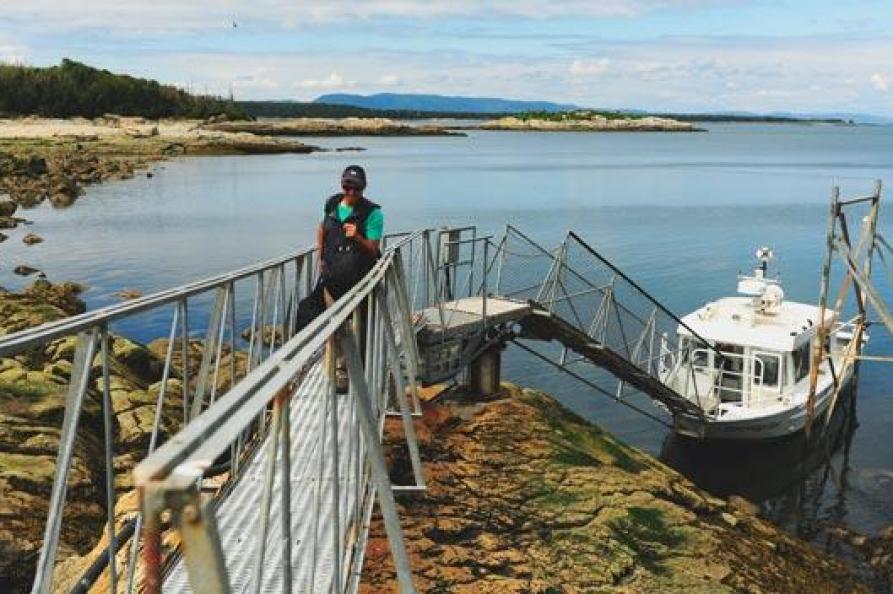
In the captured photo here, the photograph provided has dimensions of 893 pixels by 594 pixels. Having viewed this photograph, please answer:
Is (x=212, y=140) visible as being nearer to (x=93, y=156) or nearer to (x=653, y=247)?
(x=93, y=156)

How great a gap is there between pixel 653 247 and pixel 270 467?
1830 inches

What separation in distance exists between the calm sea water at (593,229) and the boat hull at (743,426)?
26.3 inches

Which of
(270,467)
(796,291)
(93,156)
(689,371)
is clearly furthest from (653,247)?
(93,156)

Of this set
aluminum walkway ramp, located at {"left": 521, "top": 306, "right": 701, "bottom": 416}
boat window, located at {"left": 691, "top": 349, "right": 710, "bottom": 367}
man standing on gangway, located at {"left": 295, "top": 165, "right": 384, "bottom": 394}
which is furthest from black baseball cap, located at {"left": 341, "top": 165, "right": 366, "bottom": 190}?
boat window, located at {"left": 691, "top": 349, "right": 710, "bottom": 367}

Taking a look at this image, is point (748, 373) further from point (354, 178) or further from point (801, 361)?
point (354, 178)

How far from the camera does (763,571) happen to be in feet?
31.6

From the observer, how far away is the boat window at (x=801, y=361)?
2166 centimetres

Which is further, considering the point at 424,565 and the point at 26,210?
the point at 26,210

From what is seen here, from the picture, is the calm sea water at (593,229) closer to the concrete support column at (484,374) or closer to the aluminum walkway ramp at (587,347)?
the aluminum walkway ramp at (587,347)

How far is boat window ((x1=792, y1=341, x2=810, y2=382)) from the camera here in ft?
71.1

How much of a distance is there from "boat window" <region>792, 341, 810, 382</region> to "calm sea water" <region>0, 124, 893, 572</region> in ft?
6.61

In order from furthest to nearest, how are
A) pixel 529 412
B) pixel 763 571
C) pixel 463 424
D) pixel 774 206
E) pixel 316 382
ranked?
pixel 774 206
pixel 529 412
pixel 463 424
pixel 763 571
pixel 316 382

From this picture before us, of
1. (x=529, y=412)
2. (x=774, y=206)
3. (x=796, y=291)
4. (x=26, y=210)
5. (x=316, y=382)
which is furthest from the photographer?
(x=774, y=206)

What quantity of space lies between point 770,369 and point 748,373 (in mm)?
698
